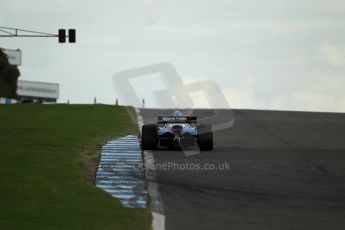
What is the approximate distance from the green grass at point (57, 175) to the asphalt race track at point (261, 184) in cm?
131

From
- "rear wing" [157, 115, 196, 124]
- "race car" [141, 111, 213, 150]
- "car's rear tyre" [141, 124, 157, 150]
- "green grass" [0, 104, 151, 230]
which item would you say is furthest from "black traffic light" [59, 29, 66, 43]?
"car's rear tyre" [141, 124, 157, 150]

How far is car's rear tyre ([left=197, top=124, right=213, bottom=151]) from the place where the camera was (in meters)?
25.1

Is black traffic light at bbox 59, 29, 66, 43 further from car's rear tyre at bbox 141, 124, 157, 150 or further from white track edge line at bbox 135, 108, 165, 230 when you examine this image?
white track edge line at bbox 135, 108, 165, 230

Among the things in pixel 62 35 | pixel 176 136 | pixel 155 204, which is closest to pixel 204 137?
pixel 176 136

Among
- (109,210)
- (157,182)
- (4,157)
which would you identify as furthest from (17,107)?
(109,210)

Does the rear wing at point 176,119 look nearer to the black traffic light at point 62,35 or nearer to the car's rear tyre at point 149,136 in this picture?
the car's rear tyre at point 149,136

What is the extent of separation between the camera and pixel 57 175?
19219 millimetres

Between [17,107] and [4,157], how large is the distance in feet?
65.3

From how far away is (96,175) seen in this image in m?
20.1

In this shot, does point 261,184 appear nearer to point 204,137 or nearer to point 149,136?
point 204,137

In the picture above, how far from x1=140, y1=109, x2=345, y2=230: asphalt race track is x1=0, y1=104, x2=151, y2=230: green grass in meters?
1.31

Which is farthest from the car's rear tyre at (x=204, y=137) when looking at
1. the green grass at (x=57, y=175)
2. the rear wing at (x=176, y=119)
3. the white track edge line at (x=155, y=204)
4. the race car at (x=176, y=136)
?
the green grass at (x=57, y=175)

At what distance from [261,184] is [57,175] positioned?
4.78m

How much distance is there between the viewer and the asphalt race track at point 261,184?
619 inches
